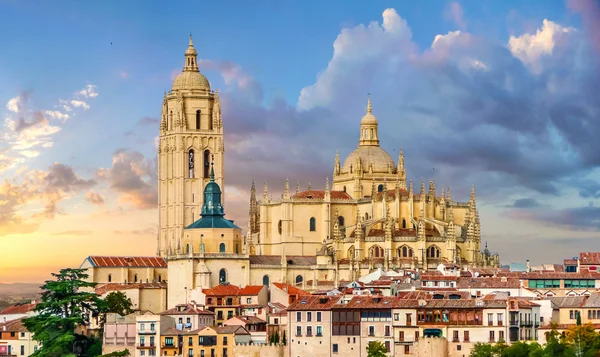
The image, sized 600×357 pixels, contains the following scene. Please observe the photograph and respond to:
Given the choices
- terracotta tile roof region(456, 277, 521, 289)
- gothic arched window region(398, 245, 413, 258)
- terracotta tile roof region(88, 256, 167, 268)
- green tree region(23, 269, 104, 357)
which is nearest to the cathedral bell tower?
terracotta tile roof region(88, 256, 167, 268)

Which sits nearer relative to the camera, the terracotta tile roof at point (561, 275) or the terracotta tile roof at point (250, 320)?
the terracotta tile roof at point (250, 320)

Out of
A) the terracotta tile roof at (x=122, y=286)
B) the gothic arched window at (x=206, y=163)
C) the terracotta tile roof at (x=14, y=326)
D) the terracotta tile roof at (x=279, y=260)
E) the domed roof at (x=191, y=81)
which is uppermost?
the domed roof at (x=191, y=81)

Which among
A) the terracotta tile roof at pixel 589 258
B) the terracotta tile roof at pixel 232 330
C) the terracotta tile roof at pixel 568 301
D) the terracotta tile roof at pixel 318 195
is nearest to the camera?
the terracotta tile roof at pixel 568 301

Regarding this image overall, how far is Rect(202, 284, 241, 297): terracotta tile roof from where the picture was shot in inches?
3812

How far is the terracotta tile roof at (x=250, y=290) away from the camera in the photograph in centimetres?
9744

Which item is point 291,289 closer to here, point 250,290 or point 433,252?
point 250,290

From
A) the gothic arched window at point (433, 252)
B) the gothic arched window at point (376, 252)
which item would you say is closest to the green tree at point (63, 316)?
the gothic arched window at point (376, 252)

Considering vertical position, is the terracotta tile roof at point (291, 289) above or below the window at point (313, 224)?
below

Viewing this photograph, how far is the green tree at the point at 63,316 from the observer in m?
90.9

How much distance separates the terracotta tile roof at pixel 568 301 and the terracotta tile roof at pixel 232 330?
15.3m

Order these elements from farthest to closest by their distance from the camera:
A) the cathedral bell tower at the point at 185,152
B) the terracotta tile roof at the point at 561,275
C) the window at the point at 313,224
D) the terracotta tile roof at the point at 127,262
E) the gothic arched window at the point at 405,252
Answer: the cathedral bell tower at the point at 185,152 → the window at the point at 313,224 → the terracotta tile roof at the point at 127,262 → the gothic arched window at the point at 405,252 → the terracotta tile roof at the point at 561,275

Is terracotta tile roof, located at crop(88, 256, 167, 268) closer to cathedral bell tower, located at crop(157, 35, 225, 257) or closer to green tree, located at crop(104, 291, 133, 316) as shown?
cathedral bell tower, located at crop(157, 35, 225, 257)

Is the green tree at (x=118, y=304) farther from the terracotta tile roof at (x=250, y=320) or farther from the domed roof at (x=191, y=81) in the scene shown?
the domed roof at (x=191, y=81)

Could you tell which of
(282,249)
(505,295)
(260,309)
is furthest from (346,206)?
(505,295)
